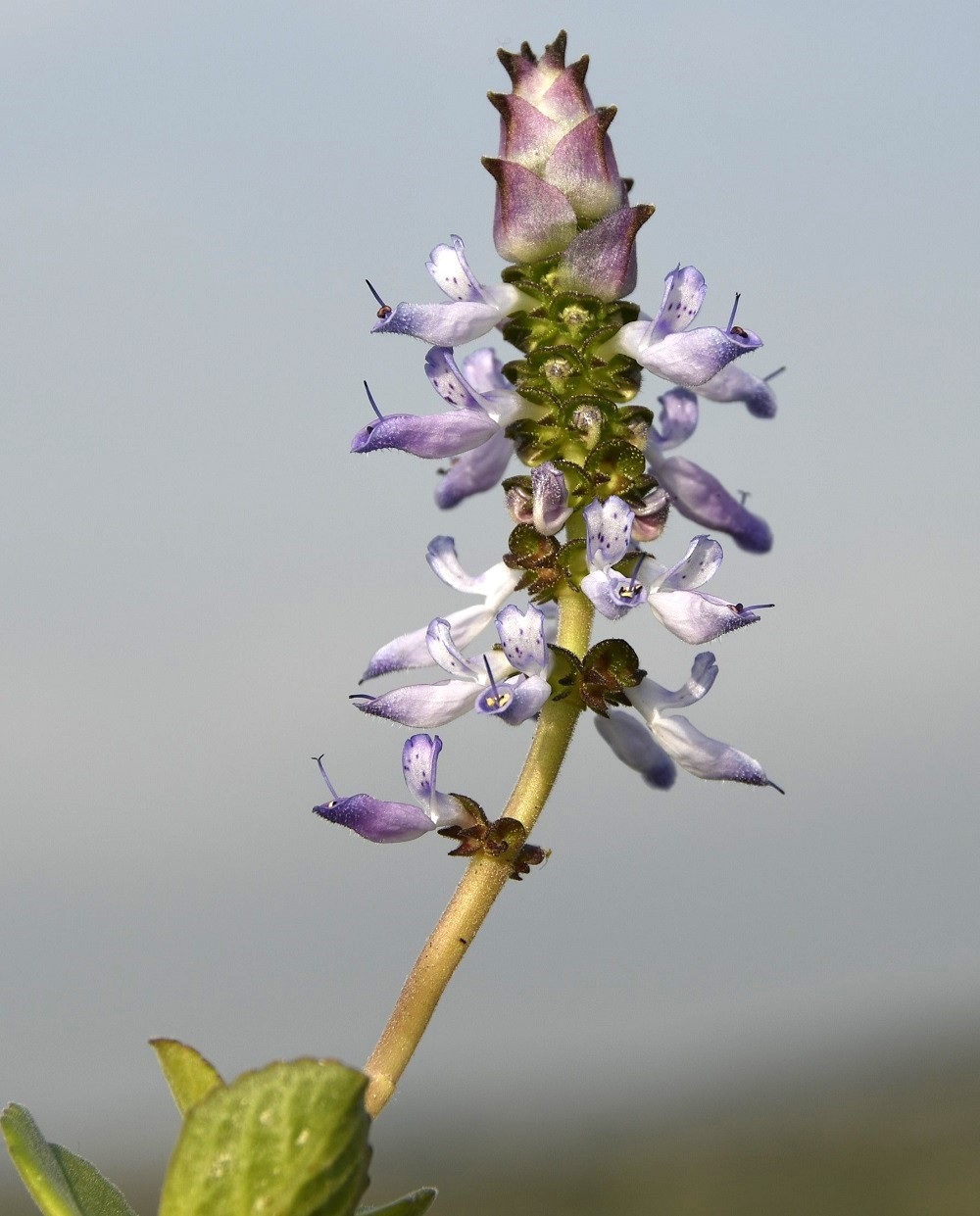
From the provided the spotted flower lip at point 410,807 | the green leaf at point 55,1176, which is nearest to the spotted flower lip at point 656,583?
the spotted flower lip at point 410,807

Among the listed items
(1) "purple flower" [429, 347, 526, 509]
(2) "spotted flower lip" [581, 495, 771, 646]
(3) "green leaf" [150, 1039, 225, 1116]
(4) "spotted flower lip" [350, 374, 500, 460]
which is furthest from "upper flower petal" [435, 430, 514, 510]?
(3) "green leaf" [150, 1039, 225, 1116]

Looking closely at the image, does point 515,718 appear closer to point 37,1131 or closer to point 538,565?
→ point 538,565

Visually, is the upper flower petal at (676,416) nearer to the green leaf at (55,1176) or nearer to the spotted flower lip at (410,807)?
the spotted flower lip at (410,807)

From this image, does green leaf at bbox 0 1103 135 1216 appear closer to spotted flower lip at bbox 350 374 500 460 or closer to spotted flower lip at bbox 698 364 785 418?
spotted flower lip at bbox 350 374 500 460

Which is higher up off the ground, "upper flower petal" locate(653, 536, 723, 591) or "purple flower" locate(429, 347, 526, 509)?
"purple flower" locate(429, 347, 526, 509)

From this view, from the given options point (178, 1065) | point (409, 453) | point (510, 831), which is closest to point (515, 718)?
point (510, 831)

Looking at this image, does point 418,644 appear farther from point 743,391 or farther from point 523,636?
point 743,391
